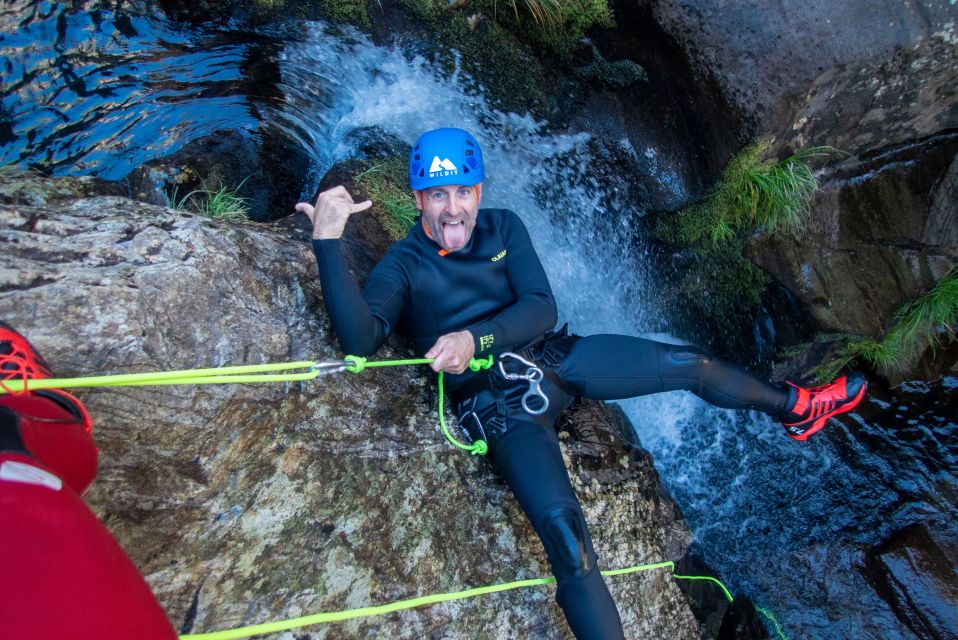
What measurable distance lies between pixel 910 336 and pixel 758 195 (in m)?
1.74

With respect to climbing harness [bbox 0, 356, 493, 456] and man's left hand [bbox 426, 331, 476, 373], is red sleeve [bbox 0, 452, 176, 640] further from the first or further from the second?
man's left hand [bbox 426, 331, 476, 373]

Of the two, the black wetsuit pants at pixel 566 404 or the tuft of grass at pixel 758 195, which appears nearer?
the black wetsuit pants at pixel 566 404

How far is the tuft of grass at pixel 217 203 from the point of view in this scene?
3.59 m

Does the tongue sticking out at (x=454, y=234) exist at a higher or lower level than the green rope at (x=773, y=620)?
higher

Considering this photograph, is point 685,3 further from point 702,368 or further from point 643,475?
point 643,475

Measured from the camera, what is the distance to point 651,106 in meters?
4.19

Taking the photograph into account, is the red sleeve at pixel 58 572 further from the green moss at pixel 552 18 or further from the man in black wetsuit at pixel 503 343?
the green moss at pixel 552 18

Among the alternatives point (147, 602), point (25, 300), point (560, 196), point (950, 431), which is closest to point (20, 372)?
point (25, 300)

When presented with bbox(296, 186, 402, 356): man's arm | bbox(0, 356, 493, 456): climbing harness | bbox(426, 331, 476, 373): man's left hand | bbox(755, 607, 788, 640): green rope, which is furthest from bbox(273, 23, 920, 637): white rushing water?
bbox(0, 356, 493, 456): climbing harness

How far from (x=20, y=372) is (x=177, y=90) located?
9.78ft

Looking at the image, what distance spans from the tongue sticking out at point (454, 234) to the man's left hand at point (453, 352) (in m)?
0.57

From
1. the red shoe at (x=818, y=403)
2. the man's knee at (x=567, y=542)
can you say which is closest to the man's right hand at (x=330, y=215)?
the man's knee at (x=567, y=542)

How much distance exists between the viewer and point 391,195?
14.1ft

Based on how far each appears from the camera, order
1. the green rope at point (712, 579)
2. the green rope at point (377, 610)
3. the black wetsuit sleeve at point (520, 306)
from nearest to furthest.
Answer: the green rope at point (377, 610), the black wetsuit sleeve at point (520, 306), the green rope at point (712, 579)
